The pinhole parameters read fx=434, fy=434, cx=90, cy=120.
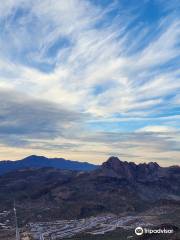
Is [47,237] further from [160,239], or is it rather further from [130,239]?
[160,239]

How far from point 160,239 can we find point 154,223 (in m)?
70.6

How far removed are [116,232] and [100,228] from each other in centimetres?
1742

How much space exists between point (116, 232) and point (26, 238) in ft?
168

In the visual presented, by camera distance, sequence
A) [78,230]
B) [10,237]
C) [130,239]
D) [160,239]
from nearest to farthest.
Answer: [160,239] < [130,239] < [10,237] < [78,230]

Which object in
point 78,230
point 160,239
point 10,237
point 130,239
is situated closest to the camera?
point 160,239

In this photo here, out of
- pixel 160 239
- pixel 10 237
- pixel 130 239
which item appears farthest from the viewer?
pixel 10 237

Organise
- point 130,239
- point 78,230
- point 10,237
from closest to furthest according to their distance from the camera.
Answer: point 130,239 < point 10,237 < point 78,230

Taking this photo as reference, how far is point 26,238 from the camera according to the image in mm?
137125

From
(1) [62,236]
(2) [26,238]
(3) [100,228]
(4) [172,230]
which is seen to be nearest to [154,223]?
(3) [100,228]

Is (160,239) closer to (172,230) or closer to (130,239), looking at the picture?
(172,230)

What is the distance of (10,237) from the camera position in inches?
6806

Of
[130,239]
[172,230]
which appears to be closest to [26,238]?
[130,239]

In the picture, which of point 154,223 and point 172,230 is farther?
point 154,223

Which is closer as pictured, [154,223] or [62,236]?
[62,236]
